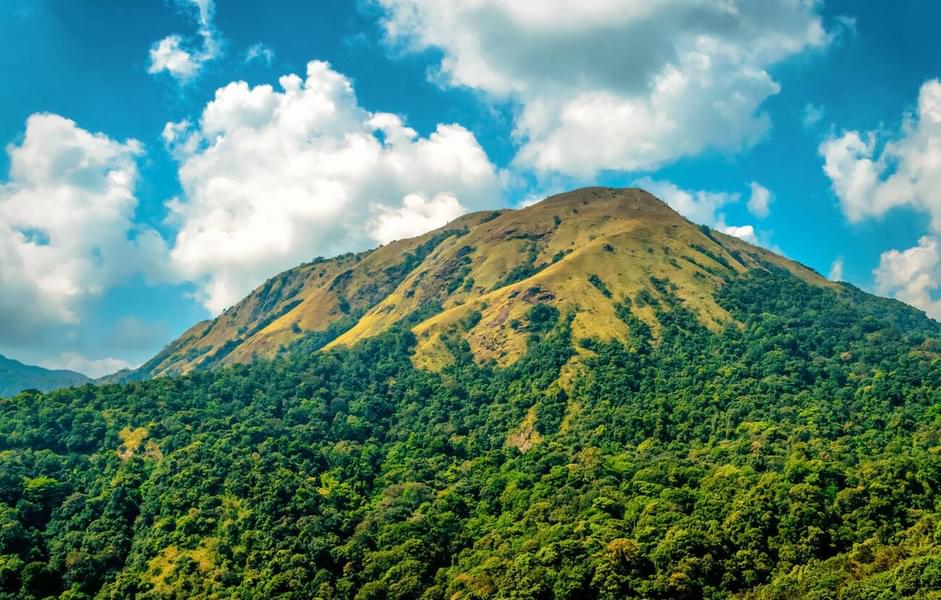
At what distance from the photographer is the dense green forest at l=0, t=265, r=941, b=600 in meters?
108

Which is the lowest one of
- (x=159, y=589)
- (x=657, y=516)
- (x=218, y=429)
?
(x=159, y=589)

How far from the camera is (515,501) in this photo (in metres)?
144

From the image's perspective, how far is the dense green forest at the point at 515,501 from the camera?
354 ft

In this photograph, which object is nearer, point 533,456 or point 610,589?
point 610,589

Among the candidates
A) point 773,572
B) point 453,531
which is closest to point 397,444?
point 453,531

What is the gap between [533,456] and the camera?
168 m

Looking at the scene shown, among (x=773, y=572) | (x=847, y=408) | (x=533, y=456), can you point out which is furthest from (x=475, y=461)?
(x=847, y=408)

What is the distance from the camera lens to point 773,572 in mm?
106188

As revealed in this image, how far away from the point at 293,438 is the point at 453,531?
71166 mm

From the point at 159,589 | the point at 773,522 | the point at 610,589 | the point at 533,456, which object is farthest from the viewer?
the point at 533,456

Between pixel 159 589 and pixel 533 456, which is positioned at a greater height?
pixel 533 456

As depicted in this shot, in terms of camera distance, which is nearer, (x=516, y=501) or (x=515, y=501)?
(x=516, y=501)

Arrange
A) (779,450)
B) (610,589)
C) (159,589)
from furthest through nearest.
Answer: (779,450) → (159,589) → (610,589)

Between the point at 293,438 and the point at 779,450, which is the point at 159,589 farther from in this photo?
the point at 779,450
